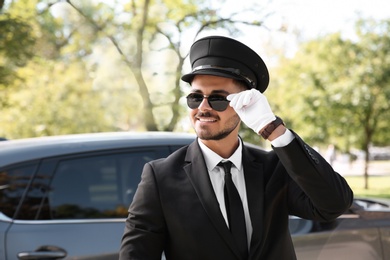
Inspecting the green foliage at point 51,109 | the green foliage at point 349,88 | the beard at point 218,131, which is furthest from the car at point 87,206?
the green foliage at point 51,109

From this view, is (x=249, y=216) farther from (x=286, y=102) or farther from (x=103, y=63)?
(x=103, y=63)

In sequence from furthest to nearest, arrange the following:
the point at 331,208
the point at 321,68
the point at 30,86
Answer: the point at 30,86
the point at 321,68
the point at 331,208

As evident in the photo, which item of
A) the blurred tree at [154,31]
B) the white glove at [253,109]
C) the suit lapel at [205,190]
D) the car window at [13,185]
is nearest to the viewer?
the white glove at [253,109]

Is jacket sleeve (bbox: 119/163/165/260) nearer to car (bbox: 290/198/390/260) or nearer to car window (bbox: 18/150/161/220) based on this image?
car window (bbox: 18/150/161/220)

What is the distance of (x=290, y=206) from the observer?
189cm

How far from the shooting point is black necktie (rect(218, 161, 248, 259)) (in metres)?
1.78

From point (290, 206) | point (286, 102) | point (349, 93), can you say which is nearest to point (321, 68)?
point (349, 93)

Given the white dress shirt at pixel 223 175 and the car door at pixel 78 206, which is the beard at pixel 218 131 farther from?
the car door at pixel 78 206

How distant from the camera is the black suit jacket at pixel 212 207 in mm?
1672

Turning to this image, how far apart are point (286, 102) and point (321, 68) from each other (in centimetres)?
436

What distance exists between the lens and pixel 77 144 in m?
3.48

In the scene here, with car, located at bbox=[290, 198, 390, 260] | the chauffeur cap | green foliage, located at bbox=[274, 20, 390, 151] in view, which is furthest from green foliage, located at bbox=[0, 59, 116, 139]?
the chauffeur cap

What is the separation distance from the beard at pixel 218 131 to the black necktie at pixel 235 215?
0.14 meters

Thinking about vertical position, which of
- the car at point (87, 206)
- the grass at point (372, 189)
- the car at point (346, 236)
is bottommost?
the grass at point (372, 189)
